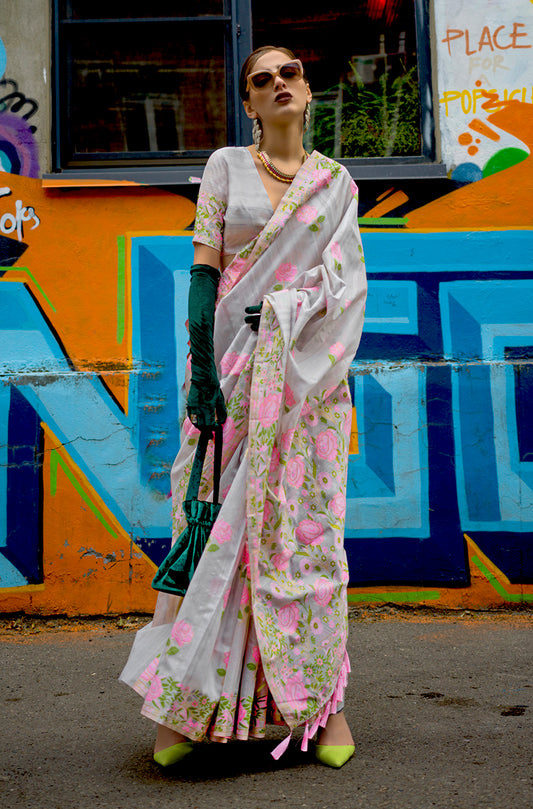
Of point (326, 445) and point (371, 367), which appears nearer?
point (326, 445)

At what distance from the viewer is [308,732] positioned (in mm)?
2242

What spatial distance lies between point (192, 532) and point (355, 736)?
844mm

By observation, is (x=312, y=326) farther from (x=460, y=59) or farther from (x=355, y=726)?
(x=460, y=59)

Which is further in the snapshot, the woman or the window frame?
the window frame

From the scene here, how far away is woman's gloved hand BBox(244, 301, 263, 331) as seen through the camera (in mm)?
2389

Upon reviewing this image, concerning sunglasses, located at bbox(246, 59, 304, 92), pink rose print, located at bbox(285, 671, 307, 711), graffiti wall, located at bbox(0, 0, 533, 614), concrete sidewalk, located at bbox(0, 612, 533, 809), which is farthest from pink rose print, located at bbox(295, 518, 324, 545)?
graffiti wall, located at bbox(0, 0, 533, 614)

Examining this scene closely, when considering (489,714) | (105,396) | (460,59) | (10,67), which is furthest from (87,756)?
(460,59)

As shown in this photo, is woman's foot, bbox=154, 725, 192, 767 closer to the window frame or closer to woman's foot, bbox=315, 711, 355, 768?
woman's foot, bbox=315, 711, 355, 768

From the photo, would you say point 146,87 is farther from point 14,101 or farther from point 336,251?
point 336,251

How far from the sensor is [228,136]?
4383mm

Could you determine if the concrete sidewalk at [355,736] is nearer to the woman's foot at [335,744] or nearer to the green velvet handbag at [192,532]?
the woman's foot at [335,744]

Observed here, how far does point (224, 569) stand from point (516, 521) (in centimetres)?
219

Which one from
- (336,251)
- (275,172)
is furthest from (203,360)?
(275,172)

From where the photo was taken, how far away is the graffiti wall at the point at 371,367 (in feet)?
13.0
